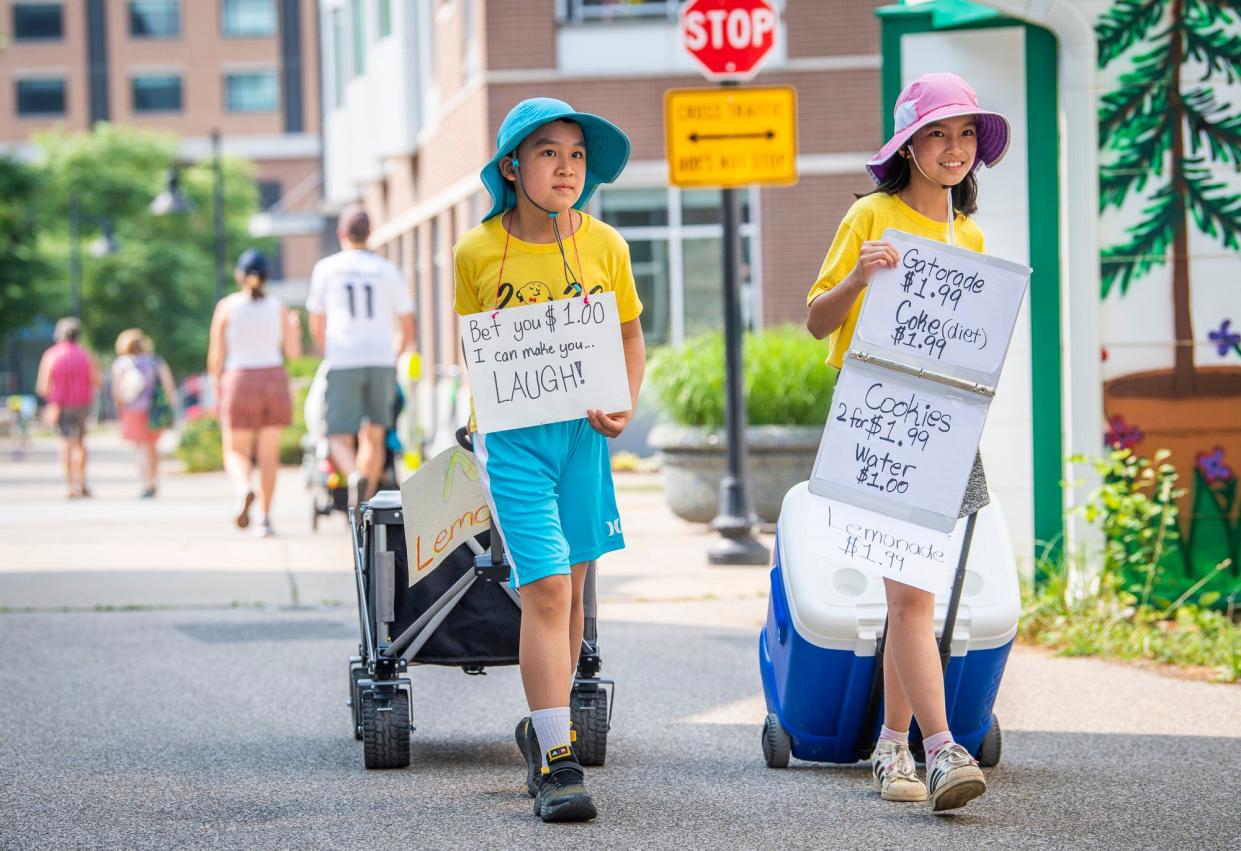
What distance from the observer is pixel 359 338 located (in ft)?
37.1

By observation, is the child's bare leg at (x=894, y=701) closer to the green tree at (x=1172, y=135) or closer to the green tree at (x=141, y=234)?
the green tree at (x=1172, y=135)

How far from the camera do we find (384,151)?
28.8 m

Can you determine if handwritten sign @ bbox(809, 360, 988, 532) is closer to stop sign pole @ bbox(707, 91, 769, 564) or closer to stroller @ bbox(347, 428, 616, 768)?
stroller @ bbox(347, 428, 616, 768)

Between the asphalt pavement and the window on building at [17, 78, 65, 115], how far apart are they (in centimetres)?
6654

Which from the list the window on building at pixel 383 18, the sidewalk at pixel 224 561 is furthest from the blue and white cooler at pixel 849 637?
the window on building at pixel 383 18

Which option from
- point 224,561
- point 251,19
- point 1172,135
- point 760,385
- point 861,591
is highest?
point 251,19

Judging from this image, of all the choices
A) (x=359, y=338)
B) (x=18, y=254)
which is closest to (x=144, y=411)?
(x=359, y=338)

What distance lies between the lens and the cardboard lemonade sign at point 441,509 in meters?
5.19

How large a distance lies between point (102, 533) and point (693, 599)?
6.07 metres

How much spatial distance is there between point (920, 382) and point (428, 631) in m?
1.59

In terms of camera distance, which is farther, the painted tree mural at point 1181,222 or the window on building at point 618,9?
the window on building at point 618,9

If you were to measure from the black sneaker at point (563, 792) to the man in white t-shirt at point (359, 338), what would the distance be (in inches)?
260

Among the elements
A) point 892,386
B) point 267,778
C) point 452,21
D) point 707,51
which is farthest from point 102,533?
point 452,21

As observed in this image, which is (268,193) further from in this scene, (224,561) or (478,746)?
(478,746)
